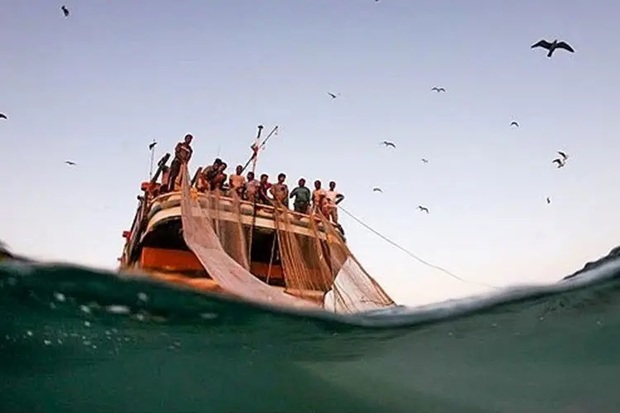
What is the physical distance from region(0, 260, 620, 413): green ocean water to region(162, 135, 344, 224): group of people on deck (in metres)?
0.96

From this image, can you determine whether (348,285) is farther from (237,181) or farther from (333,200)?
(237,181)

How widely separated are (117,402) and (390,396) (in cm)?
387

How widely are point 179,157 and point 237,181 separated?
886 millimetres

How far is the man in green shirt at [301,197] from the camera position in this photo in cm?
496

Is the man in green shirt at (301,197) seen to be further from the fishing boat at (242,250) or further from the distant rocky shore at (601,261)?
the distant rocky shore at (601,261)

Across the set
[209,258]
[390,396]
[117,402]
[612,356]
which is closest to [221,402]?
[117,402]

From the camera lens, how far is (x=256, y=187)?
223 inches

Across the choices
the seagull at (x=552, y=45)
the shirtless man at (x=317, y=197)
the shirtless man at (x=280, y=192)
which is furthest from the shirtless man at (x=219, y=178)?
the seagull at (x=552, y=45)

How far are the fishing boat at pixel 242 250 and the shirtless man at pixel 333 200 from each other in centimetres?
15

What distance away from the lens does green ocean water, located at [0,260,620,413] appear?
505 cm

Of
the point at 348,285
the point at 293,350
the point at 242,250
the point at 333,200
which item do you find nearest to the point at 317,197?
the point at 333,200

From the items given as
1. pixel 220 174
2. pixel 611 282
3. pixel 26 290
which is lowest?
pixel 26 290

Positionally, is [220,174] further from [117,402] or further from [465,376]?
[117,402]

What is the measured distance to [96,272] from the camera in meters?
4.65
